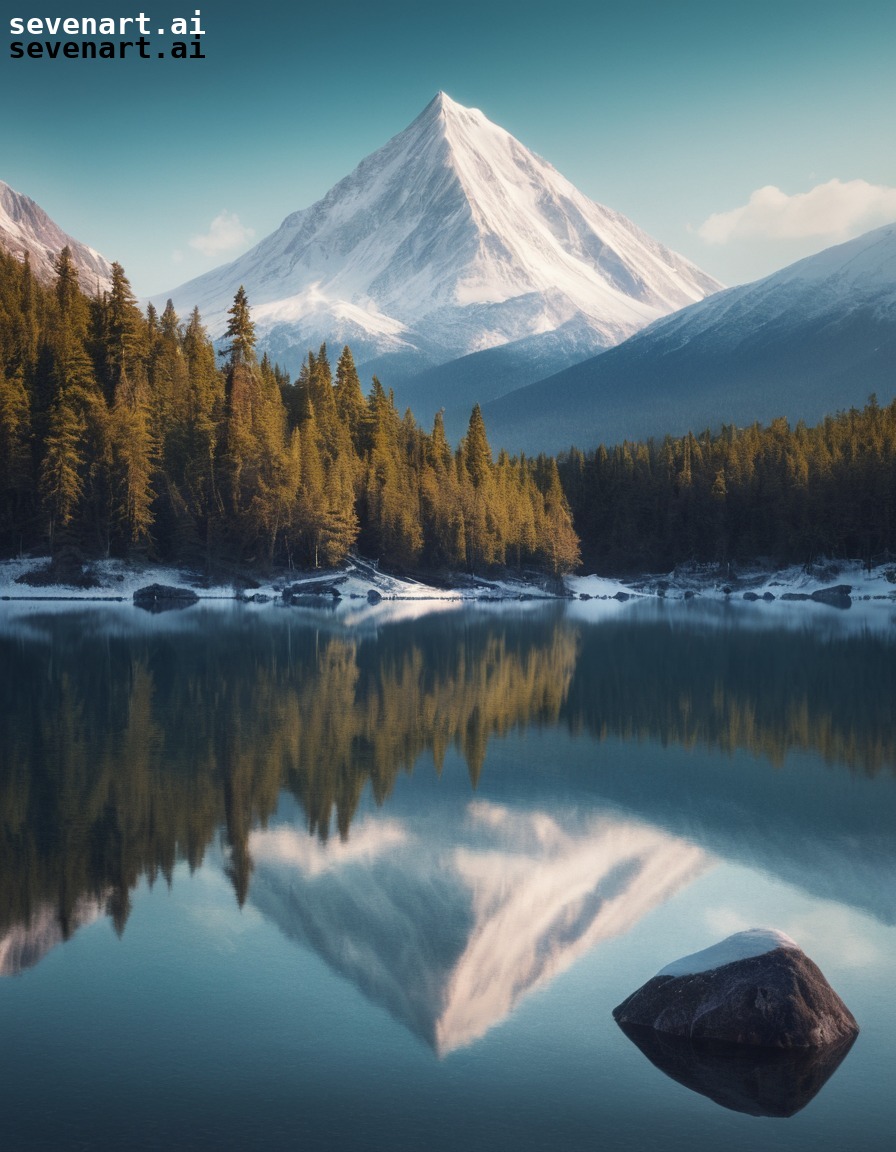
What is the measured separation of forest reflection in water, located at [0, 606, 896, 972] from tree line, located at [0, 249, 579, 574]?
37.1 meters

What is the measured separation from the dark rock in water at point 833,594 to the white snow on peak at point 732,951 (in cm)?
12806

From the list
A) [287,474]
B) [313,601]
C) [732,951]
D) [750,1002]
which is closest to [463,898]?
[732,951]

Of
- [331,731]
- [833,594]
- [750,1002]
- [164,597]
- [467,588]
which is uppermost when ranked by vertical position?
[164,597]

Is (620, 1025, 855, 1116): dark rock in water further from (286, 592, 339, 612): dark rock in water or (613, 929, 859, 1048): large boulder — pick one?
(286, 592, 339, 612): dark rock in water

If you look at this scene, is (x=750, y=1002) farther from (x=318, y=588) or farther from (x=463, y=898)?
(x=318, y=588)

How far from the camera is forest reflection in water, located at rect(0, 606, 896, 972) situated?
19438mm

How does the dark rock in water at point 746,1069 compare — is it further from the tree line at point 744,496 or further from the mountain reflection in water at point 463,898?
the tree line at point 744,496

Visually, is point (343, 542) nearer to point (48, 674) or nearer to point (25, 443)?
point (25, 443)

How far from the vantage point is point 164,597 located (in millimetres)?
102562

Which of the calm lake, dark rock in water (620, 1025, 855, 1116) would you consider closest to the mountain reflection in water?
the calm lake

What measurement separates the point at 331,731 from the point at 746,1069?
20.7m

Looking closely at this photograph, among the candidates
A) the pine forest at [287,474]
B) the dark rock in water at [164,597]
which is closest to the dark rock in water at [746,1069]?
the dark rock in water at [164,597]

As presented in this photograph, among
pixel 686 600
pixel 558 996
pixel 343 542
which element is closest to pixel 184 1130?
pixel 558 996

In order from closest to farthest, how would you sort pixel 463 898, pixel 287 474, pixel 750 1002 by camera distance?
pixel 750 1002 < pixel 463 898 < pixel 287 474
